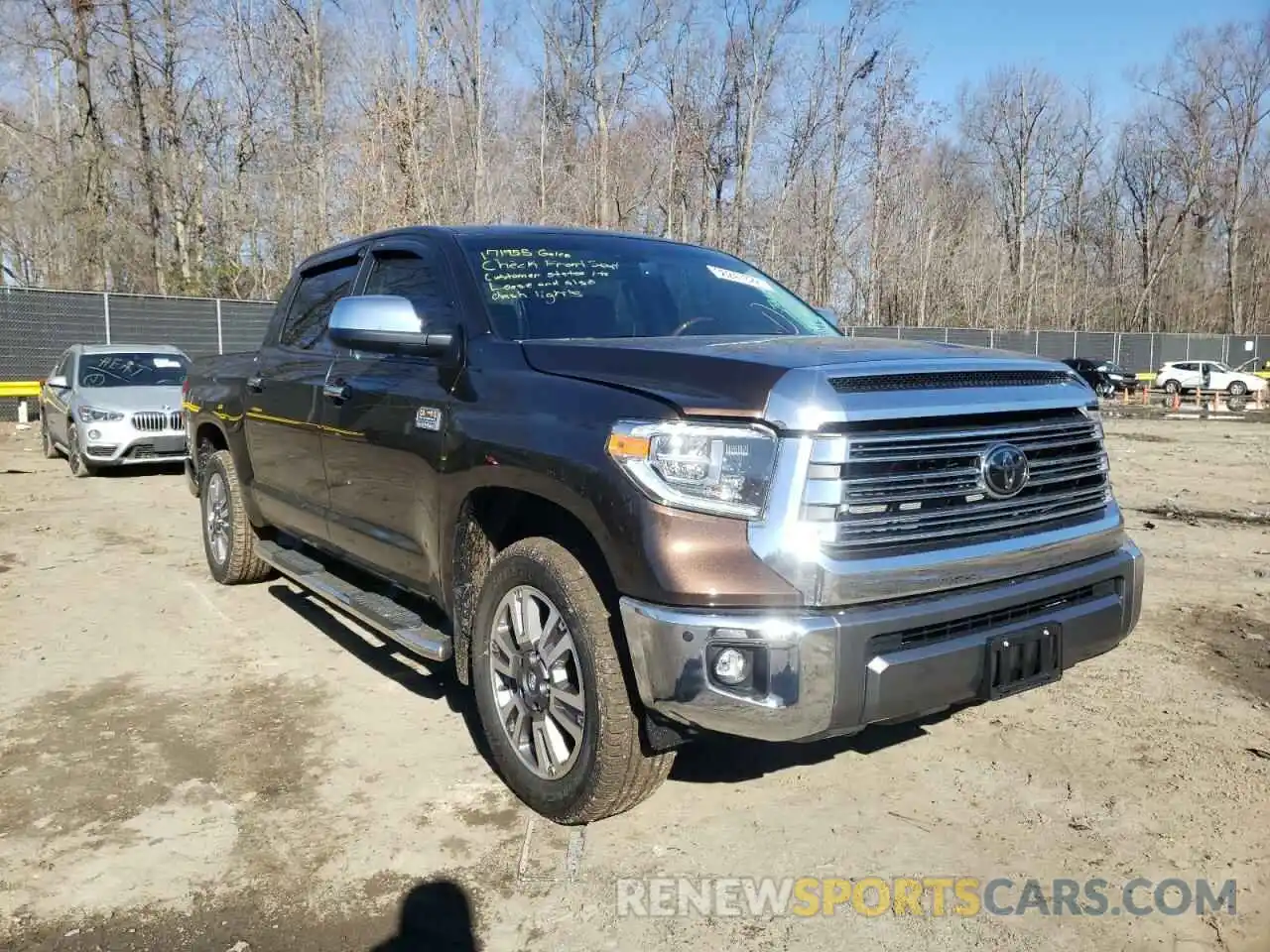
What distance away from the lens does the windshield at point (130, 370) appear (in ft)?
39.4

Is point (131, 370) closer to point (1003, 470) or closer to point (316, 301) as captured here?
point (316, 301)

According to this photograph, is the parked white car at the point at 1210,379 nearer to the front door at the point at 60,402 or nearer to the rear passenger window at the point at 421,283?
the front door at the point at 60,402

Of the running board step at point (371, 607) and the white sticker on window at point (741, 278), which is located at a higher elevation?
the white sticker on window at point (741, 278)

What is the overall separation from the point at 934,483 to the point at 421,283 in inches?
93.1

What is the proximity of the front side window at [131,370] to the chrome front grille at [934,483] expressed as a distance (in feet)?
37.2

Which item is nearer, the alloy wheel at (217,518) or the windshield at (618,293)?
the windshield at (618,293)

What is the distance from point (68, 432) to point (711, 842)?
11264mm

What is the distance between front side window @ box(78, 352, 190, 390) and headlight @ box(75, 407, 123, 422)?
29.3 inches

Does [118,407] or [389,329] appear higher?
[389,329]

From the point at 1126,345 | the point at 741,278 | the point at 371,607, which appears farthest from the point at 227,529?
the point at 1126,345

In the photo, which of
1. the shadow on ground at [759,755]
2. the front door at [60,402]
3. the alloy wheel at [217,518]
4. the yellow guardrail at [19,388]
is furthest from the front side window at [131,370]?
the shadow on ground at [759,755]

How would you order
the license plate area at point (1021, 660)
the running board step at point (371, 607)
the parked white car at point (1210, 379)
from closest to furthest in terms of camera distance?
the license plate area at point (1021, 660), the running board step at point (371, 607), the parked white car at point (1210, 379)

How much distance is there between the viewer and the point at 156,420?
448 inches

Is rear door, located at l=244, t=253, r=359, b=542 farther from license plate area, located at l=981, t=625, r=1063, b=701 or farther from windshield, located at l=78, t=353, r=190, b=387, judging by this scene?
windshield, located at l=78, t=353, r=190, b=387
